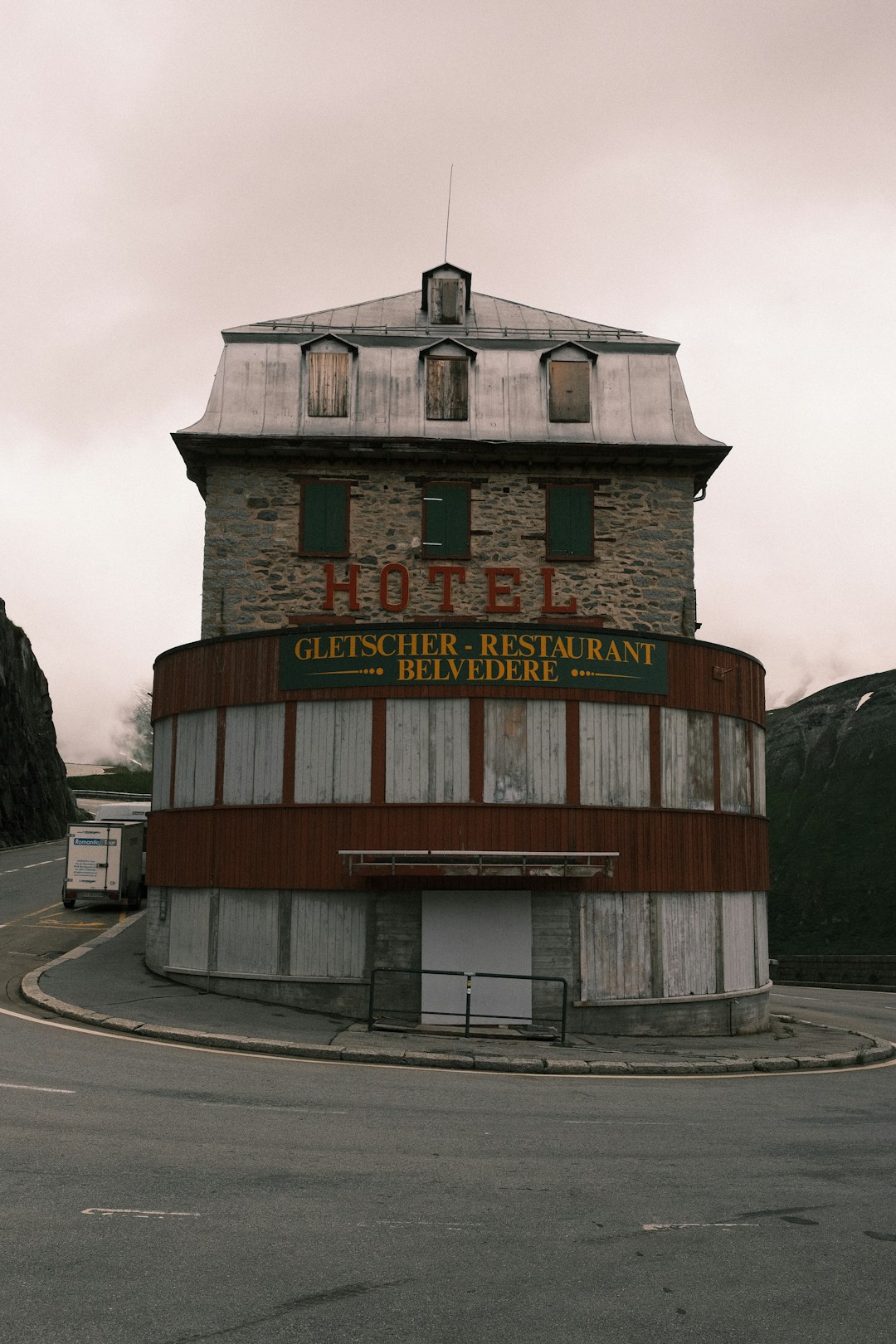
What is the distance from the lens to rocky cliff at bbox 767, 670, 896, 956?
9675 cm

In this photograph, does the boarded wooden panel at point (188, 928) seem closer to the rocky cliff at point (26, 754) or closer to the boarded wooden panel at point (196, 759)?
the boarded wooden panel at point (196, 759)

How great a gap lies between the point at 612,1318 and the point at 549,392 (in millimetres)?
24398

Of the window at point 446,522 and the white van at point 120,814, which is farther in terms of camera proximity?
the white van at point 120,814

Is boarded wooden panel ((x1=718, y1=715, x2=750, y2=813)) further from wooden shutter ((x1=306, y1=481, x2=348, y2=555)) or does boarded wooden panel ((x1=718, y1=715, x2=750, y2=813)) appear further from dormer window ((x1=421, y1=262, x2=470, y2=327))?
dormer window ((x1=421, y1=262, x2=470, y2=327))

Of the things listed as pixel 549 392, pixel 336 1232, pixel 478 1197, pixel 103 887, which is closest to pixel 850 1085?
pixel 478 1197

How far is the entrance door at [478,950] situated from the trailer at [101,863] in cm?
1719

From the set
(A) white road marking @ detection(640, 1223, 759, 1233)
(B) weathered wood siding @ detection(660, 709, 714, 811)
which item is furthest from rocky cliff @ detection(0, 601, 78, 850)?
(A) white road marking @ detection(640, 1223, 759, 1233)

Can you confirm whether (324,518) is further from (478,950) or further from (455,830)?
(478,950)

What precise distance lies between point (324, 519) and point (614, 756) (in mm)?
10589

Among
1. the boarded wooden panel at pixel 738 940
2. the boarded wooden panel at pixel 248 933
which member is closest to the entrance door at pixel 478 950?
the boarded wooden panel at pixel 248 933

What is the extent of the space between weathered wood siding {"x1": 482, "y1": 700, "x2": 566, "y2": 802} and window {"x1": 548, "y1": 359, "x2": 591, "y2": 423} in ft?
34.5

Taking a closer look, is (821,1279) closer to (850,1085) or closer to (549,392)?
(850,1085)

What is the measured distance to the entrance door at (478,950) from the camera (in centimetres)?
1920

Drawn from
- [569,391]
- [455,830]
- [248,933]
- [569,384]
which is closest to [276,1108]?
[455,830]
